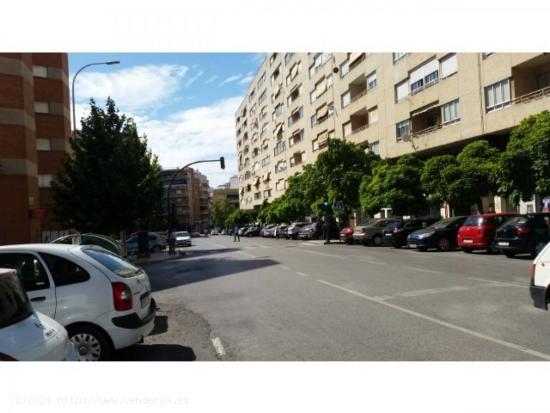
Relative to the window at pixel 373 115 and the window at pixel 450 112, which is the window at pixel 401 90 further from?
the window at pixel 450 112

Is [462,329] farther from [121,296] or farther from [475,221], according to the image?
[475,221]

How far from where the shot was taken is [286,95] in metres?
69.4

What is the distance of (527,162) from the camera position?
1873 cm

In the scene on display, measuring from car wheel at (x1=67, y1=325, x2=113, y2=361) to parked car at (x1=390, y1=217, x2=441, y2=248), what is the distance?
21.5 metres

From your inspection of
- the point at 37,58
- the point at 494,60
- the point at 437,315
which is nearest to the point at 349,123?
the point at 494,60

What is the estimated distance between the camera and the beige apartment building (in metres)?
25.5

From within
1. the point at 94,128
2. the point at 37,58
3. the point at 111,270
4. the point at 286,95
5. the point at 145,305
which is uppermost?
the point at 286,95

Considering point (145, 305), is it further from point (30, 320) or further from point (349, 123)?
point (349, 123)

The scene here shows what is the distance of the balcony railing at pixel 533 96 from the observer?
23.6 metres

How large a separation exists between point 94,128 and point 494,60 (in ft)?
66.2

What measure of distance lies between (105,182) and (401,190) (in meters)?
15.2

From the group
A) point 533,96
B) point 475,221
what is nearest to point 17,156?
point 475,221

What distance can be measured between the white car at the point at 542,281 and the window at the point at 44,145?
105 ft
